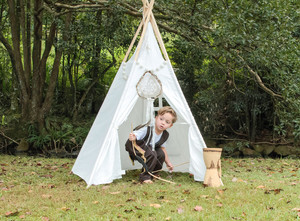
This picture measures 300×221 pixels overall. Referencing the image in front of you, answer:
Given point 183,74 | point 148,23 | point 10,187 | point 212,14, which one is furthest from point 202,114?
point 10,187

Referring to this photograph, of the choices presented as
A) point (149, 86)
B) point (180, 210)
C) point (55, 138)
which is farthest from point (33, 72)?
point (180, 210)

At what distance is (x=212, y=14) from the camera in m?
6.42

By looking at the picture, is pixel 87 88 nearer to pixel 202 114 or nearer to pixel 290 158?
pixel 202 114

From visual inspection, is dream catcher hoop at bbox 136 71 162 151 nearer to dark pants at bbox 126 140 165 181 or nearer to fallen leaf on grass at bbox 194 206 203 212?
dark pants at bbox 126 140 165 181

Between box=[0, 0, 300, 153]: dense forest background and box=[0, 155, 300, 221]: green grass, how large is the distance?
6.58 ft

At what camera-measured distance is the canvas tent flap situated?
4625 millimetres

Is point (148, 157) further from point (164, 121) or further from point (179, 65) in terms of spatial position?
point (179, 65)

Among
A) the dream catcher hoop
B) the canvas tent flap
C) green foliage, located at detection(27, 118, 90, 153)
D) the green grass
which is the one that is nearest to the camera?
the green grass

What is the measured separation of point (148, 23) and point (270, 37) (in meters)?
1.90

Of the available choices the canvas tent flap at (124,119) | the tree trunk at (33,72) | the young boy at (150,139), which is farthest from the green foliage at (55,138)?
the young boy at (150,139)

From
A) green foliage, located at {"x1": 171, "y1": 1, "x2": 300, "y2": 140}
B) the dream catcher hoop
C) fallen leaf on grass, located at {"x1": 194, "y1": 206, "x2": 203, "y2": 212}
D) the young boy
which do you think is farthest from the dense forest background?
fallen leaf on grass, located at {"x1": 194, "y1": 206, "x2": 203, "y2": 212}

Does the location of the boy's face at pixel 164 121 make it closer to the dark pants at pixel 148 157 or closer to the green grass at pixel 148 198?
the dark pants at pixel 148 157

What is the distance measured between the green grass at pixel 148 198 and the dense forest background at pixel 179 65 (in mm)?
2006

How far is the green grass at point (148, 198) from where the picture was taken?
10.9 ft
